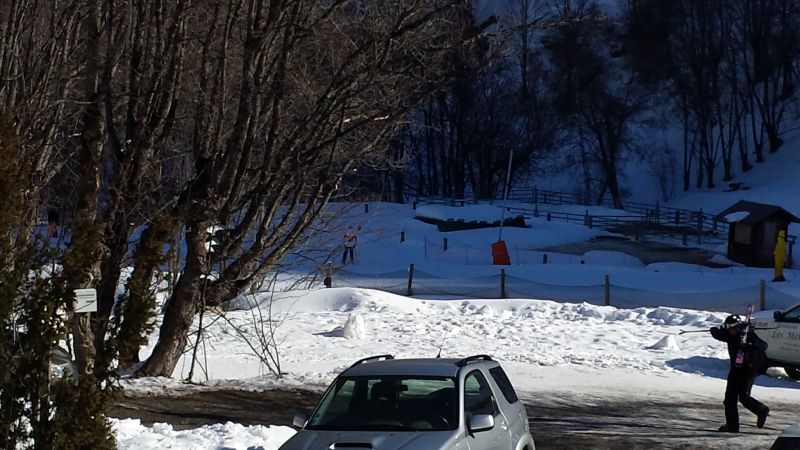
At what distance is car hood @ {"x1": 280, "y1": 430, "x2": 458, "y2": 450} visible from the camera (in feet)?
23.9

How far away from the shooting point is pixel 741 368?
13.2 m

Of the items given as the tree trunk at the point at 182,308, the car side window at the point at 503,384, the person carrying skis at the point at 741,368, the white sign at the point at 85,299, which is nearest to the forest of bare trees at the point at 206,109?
the tree trunk at the point at 182,308

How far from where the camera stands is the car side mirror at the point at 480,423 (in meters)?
7.61

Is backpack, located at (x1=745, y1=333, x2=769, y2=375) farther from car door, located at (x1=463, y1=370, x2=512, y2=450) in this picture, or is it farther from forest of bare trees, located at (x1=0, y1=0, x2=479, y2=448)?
car door, located at (x1=463, y1=370, x2=512, y2=450)

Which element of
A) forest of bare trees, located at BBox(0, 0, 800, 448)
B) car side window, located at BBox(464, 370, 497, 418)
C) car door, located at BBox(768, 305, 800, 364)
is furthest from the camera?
car door, located at BBox(768, 305, 800, 364)

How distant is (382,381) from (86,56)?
8.05 meters

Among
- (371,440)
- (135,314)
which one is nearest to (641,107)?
(371,440)

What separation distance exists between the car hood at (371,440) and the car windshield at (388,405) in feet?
0.47

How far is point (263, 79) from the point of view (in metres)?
14.9

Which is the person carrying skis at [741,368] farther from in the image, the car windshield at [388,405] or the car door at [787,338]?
the car windshield at [388,405]

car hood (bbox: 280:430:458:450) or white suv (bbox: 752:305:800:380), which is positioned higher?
car hood (bbox: 280:430:458:450)

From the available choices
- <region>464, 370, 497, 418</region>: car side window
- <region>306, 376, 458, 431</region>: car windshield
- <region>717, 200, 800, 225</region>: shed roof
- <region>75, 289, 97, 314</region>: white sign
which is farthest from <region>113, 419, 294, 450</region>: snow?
<region>717, 200, 800, 225</region>: shed roof

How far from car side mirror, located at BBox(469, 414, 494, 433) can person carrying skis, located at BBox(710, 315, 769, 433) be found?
21.4 ft

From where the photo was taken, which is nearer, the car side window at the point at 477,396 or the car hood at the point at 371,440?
the car hood at the point at 371,440
